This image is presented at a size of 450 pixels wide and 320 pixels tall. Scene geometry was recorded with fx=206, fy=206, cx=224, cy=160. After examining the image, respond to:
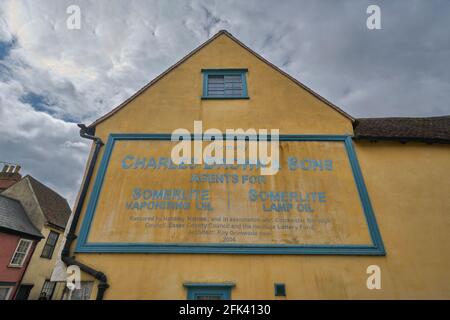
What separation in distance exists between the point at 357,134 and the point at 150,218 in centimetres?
698

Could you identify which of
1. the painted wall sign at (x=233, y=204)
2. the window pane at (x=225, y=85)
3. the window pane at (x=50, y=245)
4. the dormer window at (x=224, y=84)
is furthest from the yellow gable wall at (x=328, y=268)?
the window pane at (x=50, y=245)

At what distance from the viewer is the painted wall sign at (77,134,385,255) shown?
5.41 meters

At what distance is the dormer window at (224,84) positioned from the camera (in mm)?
7888

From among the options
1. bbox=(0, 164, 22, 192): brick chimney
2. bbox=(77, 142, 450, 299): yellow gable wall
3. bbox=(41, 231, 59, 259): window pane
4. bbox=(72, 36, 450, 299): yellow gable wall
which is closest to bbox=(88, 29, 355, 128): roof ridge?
bbox=(72, 36, 450, 299): yellow gable wall

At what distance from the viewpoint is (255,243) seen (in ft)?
17.7

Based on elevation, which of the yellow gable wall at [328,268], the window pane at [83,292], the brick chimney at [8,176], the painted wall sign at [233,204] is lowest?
the window pane at [83,292]

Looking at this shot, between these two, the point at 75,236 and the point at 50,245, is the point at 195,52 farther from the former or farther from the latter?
the point at 50,245

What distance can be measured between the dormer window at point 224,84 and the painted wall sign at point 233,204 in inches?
99.7

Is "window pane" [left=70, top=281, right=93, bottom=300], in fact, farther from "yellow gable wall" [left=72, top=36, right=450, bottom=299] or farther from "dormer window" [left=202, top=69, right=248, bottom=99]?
"dormer window" [left=202, top=69, right=248, bottom=99]

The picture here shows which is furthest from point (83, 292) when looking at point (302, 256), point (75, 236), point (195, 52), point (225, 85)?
point (195, 52)

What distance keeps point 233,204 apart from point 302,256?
220 cm

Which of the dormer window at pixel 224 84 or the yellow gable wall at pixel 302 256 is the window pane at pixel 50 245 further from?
the dormer window at pixel 224 84

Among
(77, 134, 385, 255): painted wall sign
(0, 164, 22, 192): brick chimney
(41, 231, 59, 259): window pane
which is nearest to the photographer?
(77, 134, 385, 255): painted wall sign

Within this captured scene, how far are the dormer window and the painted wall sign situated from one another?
8.31ft
